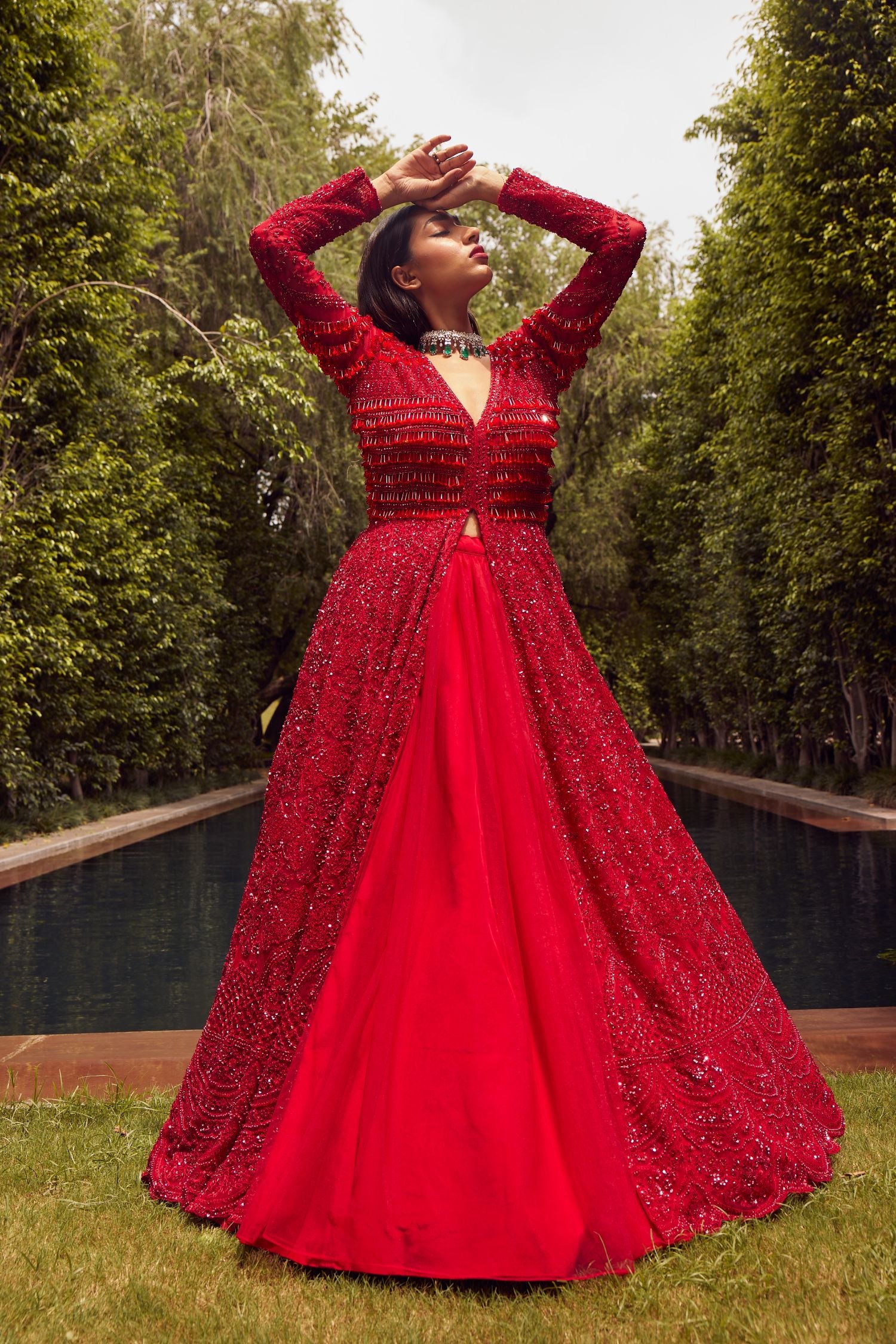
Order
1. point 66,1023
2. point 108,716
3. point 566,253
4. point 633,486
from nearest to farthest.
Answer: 1. point 66,1023
2. point 108,716
3. point 566,253
4. point 633,486

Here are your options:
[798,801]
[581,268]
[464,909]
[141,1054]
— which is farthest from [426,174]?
[798,801]

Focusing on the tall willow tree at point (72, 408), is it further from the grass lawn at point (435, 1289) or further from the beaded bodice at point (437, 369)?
the grass lawn at point (435, 1289)

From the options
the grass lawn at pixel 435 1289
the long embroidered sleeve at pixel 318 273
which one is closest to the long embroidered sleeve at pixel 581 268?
the long embroidered sleeve at pixel 318 273

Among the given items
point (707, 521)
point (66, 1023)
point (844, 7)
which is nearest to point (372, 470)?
point (66, 1023)

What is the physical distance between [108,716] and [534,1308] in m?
15.8

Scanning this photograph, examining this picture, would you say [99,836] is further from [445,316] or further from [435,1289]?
[435,1289]

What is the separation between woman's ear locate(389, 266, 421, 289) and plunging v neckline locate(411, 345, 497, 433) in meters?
0.20

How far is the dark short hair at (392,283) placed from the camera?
324cm

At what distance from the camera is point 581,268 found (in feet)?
10.4

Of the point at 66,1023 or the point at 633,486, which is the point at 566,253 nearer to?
the point at 633,486

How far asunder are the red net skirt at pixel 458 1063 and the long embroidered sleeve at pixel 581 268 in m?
1.03

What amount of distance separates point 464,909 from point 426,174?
1.90 meters

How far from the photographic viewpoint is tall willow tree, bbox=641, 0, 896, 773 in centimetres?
1367

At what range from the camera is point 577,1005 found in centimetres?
249
